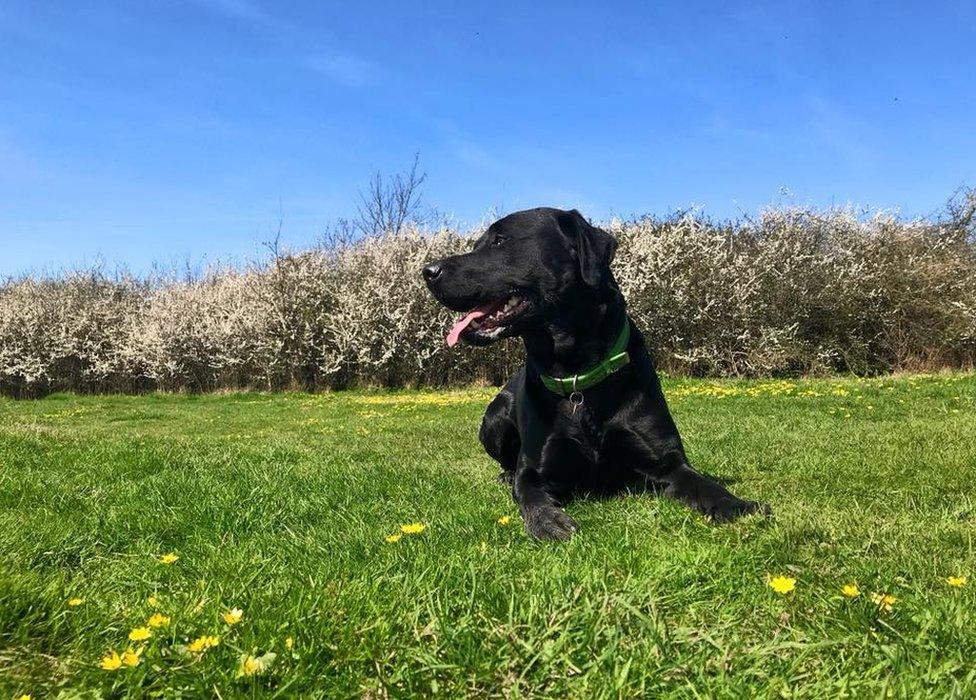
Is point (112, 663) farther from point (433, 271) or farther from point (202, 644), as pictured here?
point (433, 271)

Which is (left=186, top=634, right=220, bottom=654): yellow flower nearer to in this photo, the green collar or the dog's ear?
the green collar

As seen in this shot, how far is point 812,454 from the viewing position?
18.3 ft

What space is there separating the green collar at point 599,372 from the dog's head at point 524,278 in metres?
0.34

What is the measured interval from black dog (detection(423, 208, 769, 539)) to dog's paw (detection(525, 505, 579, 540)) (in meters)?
→ 0.39

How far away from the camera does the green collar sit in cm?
397

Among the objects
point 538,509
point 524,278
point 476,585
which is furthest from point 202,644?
point 524,278

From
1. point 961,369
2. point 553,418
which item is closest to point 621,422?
point 553,418

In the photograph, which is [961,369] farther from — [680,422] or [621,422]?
[621,422]

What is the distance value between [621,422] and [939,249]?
66.7 feet

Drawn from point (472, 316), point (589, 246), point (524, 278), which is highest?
point (589, 246)

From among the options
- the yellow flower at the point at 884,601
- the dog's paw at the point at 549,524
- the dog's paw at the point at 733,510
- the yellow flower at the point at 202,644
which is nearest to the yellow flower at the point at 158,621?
the yellow flower at the point at 202,644

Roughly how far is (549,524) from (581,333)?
1242 mm

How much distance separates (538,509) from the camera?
11.3 feet

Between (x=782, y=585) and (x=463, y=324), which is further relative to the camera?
(x=463, y=324)
